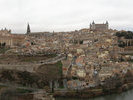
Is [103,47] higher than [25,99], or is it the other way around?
[103,47]

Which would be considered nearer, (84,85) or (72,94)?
(72,94)

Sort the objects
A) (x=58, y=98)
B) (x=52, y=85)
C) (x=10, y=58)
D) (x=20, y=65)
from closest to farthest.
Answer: (x=58, y=98) → (x=52, y=85) → (x=20, y=65) → (x=10, y=58)

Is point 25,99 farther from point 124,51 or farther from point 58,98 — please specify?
point 124,51

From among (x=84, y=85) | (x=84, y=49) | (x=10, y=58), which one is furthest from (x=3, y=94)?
(x=84, y=49)

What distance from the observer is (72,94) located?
404 inches

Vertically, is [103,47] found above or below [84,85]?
above

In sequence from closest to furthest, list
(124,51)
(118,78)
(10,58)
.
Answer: (118,78), (10,58), (124,51)

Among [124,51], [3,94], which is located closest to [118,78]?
[3,94]

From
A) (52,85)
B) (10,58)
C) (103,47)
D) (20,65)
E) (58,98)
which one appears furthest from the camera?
(103,47)

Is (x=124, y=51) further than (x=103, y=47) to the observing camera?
No

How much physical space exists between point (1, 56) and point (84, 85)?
26.6ft

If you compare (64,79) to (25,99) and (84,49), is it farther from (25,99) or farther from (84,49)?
(84,49)

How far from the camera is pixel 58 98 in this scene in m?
10.0

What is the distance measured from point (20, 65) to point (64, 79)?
2964 millimetres
